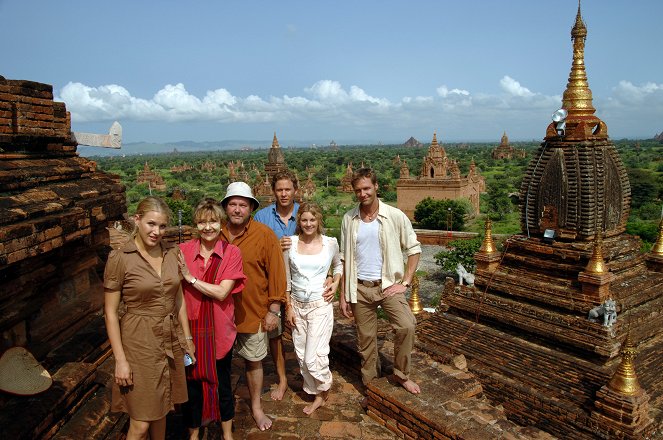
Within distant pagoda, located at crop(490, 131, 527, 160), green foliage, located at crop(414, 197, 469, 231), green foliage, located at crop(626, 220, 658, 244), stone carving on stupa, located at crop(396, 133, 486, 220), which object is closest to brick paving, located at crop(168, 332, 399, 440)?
green foliage, located at crop(626, 220, 658, 244)

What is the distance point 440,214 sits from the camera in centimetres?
3281

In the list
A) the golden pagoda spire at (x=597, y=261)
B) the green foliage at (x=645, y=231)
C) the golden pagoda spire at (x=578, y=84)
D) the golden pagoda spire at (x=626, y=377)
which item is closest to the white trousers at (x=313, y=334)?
the golden pagoda spire at (x=626, y=377)

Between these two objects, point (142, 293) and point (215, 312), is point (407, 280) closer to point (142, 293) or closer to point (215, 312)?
point (215, 312)

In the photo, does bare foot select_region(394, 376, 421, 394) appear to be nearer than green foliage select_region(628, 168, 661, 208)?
Yes

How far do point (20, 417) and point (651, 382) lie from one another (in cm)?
794

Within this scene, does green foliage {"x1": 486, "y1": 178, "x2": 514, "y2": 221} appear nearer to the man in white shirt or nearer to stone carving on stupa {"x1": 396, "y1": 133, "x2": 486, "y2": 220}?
stone carving on stupa {"x1": 396, "y1": 133, "x2": 486, "y2": 220}

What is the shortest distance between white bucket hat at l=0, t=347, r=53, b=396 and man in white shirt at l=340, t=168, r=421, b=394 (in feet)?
7.15

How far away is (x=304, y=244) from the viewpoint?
3.95 meters

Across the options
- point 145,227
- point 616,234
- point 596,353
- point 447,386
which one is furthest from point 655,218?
point 145,227

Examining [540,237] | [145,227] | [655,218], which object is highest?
[145,227]

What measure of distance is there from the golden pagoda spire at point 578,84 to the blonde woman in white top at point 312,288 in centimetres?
687

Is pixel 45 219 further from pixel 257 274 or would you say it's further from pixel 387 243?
pixel 387 243

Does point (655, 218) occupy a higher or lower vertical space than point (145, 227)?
lower

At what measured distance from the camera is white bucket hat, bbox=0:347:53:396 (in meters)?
2.90
